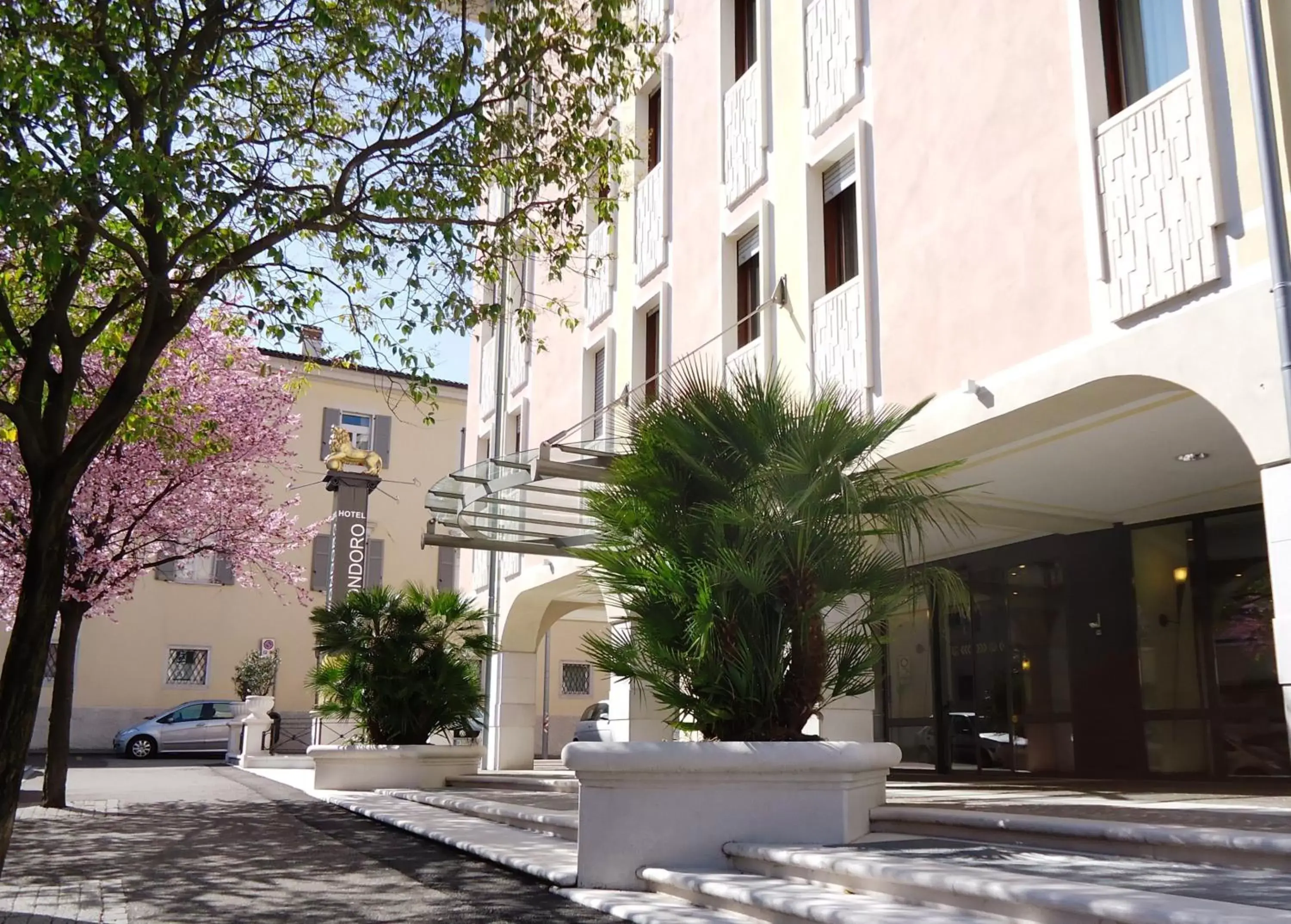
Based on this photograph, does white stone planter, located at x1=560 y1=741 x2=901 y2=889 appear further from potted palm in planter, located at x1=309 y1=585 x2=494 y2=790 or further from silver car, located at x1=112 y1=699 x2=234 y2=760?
silver car, located at x1=112 y1=699 x2=234 y2=760

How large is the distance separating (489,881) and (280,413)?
39.7 feet

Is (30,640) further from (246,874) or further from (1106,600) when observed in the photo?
(1106,600)

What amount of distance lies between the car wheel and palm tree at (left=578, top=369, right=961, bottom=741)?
80.1 ft

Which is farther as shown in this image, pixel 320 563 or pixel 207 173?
pixel 320 563

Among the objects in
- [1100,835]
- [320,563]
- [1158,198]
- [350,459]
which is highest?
[350,459]

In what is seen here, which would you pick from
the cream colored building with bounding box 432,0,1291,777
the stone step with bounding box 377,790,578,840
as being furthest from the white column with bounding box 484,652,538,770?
the stone step with bounding box 377,790,578,840

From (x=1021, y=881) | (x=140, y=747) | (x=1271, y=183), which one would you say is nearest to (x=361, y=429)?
(x=140, y=747)

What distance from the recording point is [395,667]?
49.0ft

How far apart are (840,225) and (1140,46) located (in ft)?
12.7

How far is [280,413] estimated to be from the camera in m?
18.0

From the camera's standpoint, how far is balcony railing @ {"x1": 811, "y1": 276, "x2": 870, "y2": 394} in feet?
34.8

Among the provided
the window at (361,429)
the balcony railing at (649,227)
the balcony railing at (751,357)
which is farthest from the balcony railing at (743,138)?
the window at (361,429)

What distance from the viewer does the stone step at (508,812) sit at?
9117mm

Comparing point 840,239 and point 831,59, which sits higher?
point 831,59
